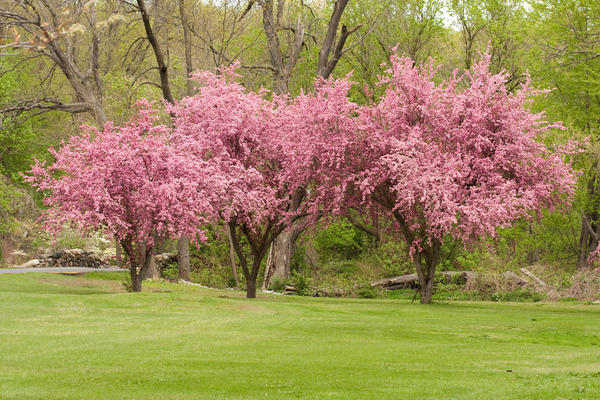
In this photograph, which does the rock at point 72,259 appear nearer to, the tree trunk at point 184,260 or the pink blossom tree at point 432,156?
the tree trunk at point 184,260

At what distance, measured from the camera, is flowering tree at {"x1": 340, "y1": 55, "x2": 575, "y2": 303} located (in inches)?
944

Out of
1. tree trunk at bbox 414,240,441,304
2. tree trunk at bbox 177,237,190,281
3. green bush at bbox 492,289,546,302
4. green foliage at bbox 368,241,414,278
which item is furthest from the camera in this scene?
green foliage at bbox 368,241,414,278

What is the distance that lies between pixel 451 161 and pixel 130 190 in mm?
10182

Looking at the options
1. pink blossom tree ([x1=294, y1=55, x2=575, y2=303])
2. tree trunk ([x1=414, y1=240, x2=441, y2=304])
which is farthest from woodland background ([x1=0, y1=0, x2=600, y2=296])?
pink blossom tree ([x1=294, y1=55, x2=575, y2=303])

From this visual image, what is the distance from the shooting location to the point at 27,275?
32.5m

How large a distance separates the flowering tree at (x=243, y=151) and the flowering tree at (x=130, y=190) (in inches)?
45.3

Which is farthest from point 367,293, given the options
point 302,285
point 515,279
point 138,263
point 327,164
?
point 138,263

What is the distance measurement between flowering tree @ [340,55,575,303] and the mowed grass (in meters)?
3.18

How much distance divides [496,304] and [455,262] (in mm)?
10149

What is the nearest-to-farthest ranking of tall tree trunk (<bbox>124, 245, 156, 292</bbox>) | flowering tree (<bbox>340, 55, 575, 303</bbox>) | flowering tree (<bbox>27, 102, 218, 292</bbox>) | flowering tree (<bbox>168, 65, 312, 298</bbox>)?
flowering tree (<bbox>340, 55, 575, 303</bbox>), flowering tree (<bbox>27, 102, 218, 292</bbox>), tall tree trunk (<bbox>124, 245, 156, 292</bbox>), flowering tree (<bbox>168, 65, 312, 298</bbox>)

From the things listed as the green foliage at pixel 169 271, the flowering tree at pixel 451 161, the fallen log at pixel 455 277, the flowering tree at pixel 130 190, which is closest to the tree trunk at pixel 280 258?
the fallen log at pixel 455 277

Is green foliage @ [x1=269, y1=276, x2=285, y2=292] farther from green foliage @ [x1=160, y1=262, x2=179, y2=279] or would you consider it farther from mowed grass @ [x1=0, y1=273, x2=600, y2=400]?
mowed grass @ [x1=0, y1=273, x2=600, y2=400]

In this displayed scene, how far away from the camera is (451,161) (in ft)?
79.7

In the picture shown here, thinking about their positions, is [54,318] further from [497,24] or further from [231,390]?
[497,24]
